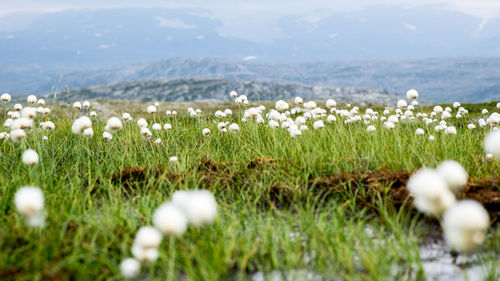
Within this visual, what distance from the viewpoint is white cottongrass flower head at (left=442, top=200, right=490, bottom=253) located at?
2.17 metres

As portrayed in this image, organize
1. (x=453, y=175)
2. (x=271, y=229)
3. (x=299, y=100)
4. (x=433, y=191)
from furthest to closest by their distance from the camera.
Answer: (x=299, y=100) → (x=271, y=229) → (x=453, y=175) → (x=433, y=191)

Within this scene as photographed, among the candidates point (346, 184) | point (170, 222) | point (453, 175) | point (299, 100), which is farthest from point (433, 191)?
point (299, 100)

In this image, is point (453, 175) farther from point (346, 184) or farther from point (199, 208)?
point (346, 184)

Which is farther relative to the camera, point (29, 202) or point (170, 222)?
point (29, 202)

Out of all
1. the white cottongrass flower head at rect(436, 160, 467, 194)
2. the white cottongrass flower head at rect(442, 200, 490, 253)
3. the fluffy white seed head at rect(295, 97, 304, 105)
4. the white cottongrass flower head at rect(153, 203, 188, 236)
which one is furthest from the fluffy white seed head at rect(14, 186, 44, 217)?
the fluffy white seed head at rect(295, 97, 304, 105)

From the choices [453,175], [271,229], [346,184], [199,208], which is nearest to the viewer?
[199,208]

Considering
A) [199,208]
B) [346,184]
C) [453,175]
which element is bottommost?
[346,184]

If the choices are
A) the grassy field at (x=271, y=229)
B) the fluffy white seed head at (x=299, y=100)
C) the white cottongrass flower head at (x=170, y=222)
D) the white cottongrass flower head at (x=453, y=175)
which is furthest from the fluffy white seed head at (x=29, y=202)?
the fluffy white seed head at (x=299, y=100)

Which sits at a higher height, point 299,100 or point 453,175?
point 453,175

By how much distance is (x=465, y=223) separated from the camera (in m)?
2.18

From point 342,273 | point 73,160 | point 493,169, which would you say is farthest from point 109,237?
point 493,169

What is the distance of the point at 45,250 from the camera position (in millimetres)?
3062

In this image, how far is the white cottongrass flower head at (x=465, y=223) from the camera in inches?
85.3

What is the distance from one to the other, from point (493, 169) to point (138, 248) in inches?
174
